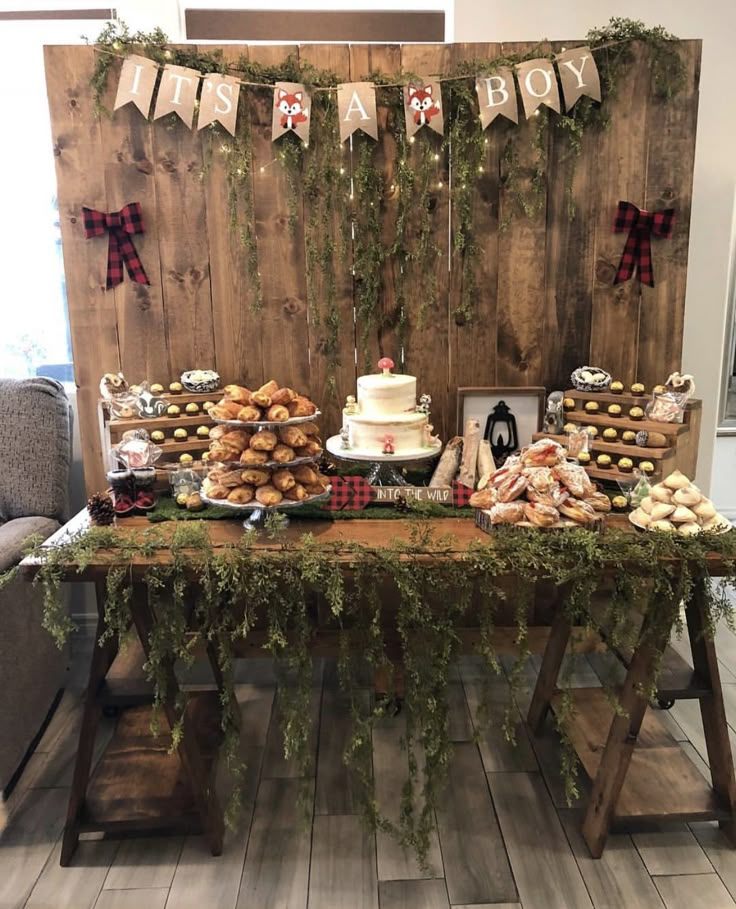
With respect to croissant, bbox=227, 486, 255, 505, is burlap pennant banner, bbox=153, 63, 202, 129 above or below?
above

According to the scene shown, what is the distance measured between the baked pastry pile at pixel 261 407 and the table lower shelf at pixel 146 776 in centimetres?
79

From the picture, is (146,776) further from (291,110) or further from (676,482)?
(291,110)

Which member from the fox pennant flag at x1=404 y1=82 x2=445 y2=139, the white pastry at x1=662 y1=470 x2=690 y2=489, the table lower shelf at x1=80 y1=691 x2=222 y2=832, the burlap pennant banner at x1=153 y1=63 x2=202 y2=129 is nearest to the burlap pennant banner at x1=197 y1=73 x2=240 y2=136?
the burlap pennant banner at x1=153 y1=63 x2=202 y2=129

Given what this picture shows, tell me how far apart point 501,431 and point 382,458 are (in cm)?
57

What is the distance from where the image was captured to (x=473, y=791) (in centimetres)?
197

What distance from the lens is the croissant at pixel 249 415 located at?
5.51 ft

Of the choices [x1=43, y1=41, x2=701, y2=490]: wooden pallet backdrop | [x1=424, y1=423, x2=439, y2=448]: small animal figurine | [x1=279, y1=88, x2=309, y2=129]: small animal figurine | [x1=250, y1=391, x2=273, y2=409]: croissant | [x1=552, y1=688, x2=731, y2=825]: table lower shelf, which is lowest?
[x1=552, y1=688, x2=731, y2=825]: table lower shelf

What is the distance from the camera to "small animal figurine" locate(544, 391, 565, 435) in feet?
6.92

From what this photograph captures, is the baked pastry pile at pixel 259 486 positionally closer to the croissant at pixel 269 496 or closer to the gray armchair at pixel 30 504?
the croissant at pixel 269 496

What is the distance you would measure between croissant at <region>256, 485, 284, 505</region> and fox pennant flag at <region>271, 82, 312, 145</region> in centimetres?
112

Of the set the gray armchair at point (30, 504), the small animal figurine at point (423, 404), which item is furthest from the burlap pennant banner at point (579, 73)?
the gray armchair at point (30, 504)

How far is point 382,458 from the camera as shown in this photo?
1.83 meters

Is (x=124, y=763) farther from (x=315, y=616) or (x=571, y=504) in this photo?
(x=571, y=504)

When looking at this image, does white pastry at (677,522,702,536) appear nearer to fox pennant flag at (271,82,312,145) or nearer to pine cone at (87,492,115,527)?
pine cone at (87,492,115,527)
